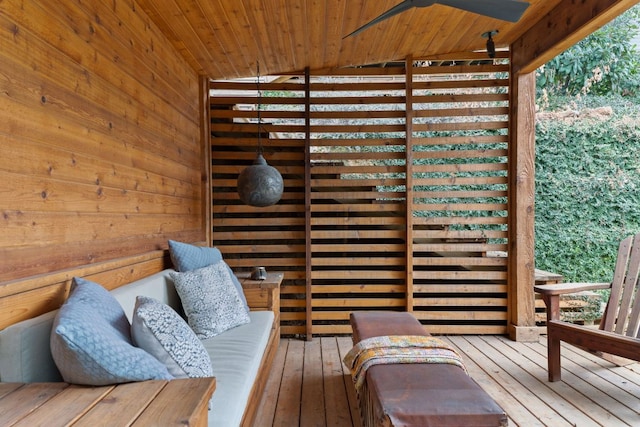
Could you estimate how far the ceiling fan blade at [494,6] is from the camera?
2143 millimetres

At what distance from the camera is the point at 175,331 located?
1533 millimetres

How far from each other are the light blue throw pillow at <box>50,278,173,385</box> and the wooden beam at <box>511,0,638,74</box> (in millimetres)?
3340

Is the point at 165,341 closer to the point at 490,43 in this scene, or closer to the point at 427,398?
the point at 427,398

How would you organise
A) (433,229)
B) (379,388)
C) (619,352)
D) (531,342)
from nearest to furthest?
(379,388)
(619,352)
(531,342)
(433,229)

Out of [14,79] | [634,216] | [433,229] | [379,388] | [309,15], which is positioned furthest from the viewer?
[634,216]

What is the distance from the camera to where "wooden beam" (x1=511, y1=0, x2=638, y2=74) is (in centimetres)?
276

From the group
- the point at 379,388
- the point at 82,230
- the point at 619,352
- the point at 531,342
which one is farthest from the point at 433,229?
the point at 82,230

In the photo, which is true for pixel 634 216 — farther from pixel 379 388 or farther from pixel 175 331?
pixel 175 331

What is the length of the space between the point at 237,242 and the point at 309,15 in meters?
2.28

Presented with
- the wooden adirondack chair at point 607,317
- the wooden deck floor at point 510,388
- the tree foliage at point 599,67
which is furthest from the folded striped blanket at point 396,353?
the tree foliage at point 599,67

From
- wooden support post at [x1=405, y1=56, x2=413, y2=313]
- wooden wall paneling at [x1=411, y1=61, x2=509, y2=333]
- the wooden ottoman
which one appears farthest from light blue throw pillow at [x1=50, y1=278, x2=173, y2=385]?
wooden wall paneling at [x1=411, y1=61, x2=509, y2=333]

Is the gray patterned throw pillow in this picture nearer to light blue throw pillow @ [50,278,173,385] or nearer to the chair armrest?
light blue throw pillow @ [50,278,173,385]

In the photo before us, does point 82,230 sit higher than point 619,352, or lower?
higher

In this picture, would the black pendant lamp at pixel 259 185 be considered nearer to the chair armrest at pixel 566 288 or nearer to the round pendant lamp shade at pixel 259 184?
the round pendant lamp shade at pixel 259 184
